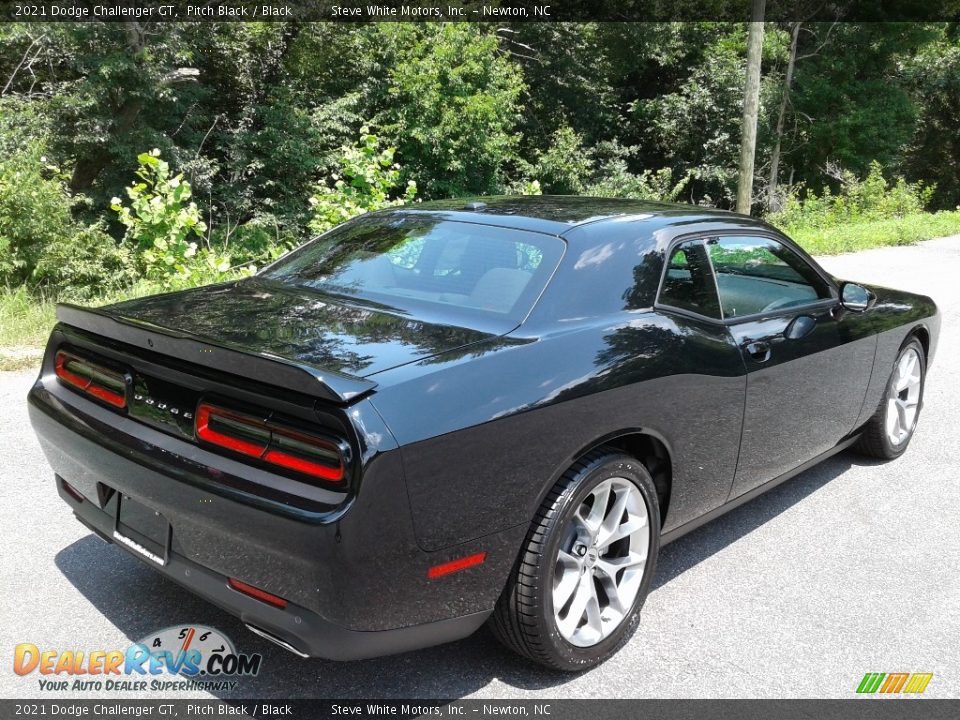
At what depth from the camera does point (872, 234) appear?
1745 centimetres

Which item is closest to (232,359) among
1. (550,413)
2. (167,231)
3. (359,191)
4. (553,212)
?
(550,413)

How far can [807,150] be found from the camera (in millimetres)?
34125

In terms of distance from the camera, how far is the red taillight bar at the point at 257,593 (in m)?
2.34

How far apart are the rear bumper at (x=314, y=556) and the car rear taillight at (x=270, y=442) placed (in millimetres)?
80

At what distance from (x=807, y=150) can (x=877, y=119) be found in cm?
270

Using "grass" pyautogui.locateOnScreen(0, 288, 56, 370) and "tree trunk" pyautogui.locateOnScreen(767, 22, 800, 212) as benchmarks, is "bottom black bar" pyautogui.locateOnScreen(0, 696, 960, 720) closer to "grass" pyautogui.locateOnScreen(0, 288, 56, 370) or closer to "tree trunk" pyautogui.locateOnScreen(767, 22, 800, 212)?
"grass" pyautogui.locateOnScreen(0, 288, 56, 370)

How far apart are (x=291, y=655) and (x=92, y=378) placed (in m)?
1.18

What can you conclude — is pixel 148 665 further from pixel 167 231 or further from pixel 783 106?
pixel 783 106

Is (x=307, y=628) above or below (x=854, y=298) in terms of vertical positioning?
below

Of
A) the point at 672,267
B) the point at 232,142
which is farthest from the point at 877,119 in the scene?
the point at 672,267

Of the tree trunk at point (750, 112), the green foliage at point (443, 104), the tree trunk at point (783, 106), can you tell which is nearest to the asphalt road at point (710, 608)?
the tree trunk at point (750, 112)

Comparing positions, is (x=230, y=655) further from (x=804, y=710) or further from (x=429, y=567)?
(x=804, y=710)

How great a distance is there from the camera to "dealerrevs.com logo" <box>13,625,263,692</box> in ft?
8.91

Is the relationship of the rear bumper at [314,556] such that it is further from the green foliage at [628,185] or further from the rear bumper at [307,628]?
the green foliage at [628,185]
